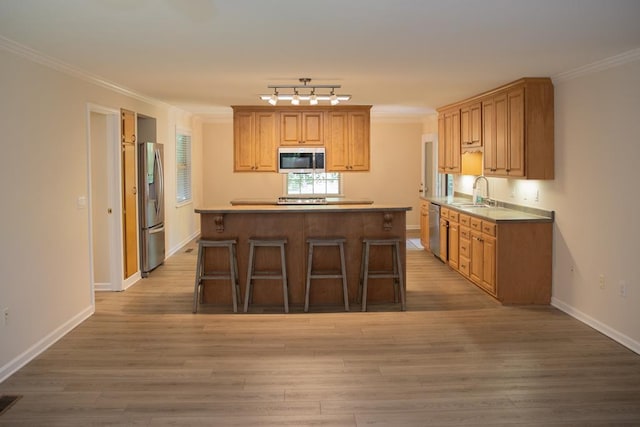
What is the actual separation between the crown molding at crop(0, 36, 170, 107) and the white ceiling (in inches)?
2.3

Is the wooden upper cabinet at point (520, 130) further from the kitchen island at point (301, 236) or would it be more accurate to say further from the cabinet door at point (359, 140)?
the cabinet door at point (359, 140)

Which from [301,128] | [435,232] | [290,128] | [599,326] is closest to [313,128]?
[301,128]

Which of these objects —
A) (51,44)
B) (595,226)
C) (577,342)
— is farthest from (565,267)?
(51,44)

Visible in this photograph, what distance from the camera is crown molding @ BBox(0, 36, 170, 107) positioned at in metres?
4.05

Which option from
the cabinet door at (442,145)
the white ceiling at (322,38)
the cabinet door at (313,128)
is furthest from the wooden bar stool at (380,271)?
the cabinet door at (442,145)

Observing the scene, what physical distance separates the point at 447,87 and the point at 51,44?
4.12m

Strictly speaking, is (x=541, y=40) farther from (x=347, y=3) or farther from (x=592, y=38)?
(x=347, y=3)

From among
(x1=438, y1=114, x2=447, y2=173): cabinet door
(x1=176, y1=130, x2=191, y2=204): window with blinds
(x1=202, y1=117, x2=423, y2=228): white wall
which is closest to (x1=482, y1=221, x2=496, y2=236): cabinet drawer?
(x1=438, y1=114, x2=447, y2=173): cabinet door

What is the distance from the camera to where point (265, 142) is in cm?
836

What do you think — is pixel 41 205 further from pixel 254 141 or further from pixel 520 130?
pixel 520 130

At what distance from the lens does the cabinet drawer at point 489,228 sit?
5.93m

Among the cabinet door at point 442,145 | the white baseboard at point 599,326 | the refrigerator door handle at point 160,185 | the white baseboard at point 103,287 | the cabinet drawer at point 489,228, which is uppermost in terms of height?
the cabinet door at point 442,145

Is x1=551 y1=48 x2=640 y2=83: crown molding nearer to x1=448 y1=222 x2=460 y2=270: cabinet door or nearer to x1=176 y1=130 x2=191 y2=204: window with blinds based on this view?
x1=448 y1=222 x2=460 y2=270: cabinet door

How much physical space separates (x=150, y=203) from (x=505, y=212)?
4.40m
